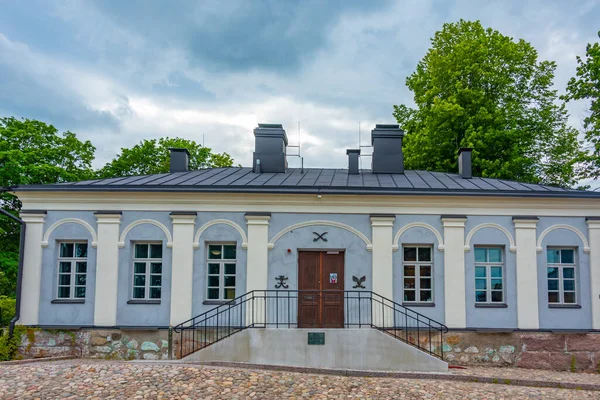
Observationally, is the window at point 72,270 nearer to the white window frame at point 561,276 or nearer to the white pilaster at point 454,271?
the white pilaster at point 454,271

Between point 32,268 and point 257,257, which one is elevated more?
point 257,257

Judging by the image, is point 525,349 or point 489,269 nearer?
point 525,349

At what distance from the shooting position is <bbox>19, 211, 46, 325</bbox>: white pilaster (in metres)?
11.5

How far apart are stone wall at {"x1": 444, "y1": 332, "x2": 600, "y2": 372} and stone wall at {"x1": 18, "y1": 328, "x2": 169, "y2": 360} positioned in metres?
7.05

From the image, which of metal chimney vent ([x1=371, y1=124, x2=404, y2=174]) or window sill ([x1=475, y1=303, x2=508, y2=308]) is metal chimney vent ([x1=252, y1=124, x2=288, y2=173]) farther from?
window sill ([x1=475, y1=303, x2=508, y2=308])

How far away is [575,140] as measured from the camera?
A: 19375 millimetres

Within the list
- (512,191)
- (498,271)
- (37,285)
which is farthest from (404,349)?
(37,285)

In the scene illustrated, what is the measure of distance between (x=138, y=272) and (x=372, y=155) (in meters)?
7.87

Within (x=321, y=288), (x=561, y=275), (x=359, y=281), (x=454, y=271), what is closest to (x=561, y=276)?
(x=561, y=275)

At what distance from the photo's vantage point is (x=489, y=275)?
11.8 metres

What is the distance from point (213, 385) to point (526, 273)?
318 inches

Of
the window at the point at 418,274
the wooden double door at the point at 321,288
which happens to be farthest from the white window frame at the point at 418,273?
the wooden double door at the point at 321,288

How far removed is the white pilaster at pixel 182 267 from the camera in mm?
11516

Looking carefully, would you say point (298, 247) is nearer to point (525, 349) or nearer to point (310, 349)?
point (310, 349)
